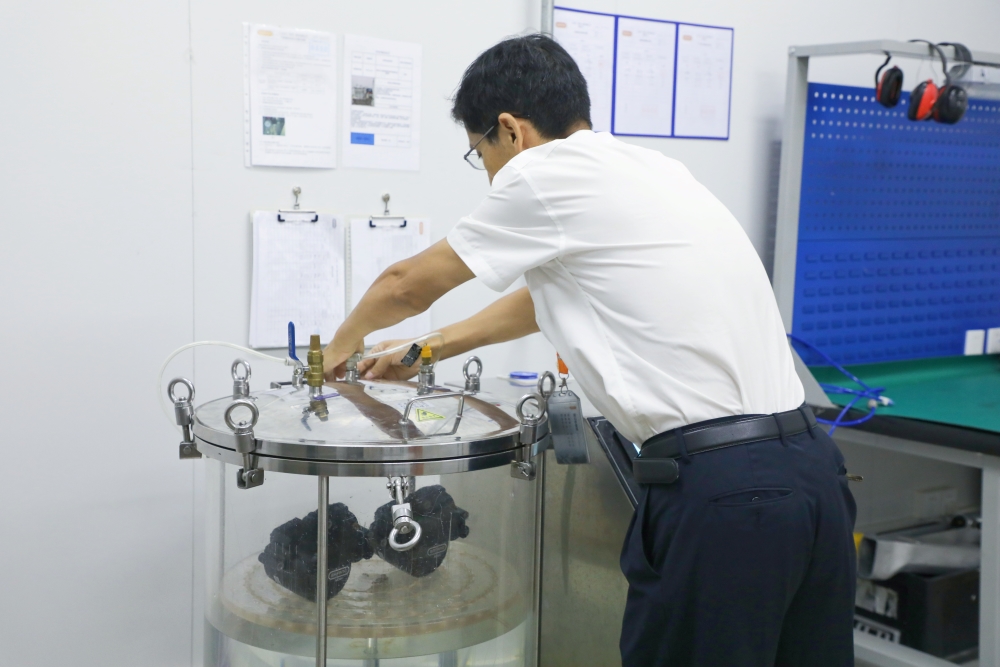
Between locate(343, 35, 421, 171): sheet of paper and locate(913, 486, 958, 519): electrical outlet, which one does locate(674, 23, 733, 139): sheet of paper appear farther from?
locate(913, 486, 958, 519): electrical outlet

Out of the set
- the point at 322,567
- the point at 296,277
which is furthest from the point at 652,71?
the point at 322,567

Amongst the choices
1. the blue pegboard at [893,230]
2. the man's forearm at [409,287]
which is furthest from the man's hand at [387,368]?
the blue pegboard at [893,230]

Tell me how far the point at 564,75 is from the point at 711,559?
2.58 feet

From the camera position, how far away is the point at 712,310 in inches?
51.3

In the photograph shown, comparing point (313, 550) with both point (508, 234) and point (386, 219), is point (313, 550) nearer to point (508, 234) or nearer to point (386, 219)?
point (508, 234)

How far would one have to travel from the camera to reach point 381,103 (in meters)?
2.12

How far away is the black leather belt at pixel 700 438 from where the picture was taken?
1.29 metres

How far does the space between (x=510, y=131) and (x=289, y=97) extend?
74 centimetres

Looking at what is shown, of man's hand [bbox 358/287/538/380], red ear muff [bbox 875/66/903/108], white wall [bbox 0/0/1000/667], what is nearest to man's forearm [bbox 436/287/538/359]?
man's hand [bbox 358/287/538/380]

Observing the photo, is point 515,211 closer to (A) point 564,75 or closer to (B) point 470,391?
(A) point 564,75

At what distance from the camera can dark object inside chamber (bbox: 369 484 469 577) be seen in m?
1.35

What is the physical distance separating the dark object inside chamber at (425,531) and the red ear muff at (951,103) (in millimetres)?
2006

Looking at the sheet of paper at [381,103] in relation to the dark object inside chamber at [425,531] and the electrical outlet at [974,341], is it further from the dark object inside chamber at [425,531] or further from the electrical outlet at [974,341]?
the electrical outlet at [974,341]

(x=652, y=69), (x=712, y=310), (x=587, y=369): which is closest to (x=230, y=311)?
(x=587, y=369)
